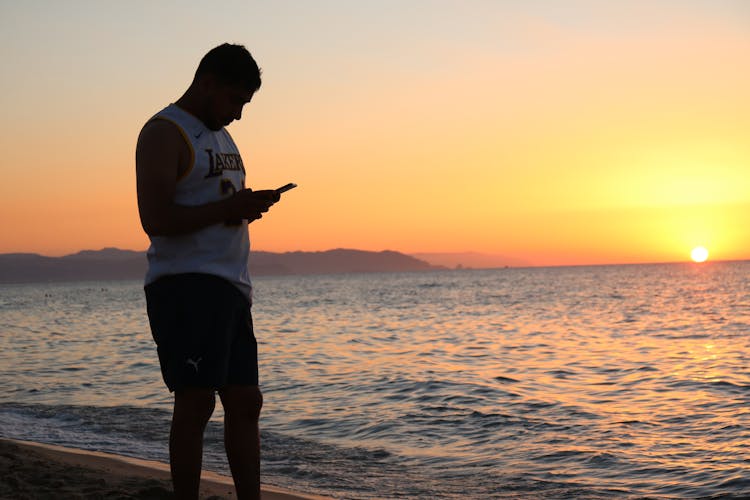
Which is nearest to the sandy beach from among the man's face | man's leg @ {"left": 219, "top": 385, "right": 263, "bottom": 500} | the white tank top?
man's leg @ {"left": 219, "top": 385, "right": 263, "bottom": 500}

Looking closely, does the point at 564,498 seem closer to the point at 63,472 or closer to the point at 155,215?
the point at 63,472

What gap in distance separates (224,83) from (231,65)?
0.07 meters

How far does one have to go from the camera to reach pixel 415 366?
1348 cm

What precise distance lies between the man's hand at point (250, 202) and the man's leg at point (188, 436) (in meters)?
0.69

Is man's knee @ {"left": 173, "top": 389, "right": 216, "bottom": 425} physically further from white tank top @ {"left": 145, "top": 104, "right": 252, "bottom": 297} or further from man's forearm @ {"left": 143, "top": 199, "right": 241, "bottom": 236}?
man's forearm @ {"left": 143, "top": 199, "right": 241, "bottom": 236}

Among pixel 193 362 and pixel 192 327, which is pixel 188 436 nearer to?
pixel 193 362

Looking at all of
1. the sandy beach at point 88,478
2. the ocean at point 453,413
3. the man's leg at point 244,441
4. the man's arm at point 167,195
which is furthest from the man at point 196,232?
the ocean at point 453,413

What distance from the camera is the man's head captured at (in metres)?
2.88

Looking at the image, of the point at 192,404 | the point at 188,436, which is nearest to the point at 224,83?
the point at 192,404

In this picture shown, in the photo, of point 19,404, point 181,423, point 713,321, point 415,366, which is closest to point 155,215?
point 181,423

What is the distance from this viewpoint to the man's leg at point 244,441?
10.2ft

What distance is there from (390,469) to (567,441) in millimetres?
1885

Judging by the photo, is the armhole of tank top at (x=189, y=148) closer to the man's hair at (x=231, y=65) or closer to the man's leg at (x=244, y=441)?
the man's hair at (x=231, y=65)

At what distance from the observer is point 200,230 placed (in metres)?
2.86
